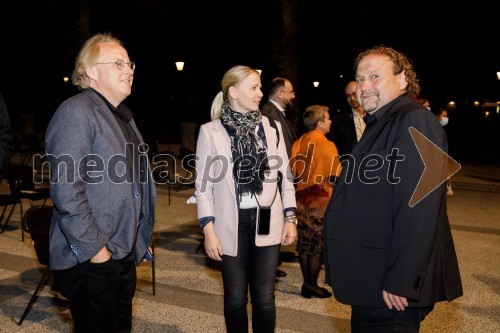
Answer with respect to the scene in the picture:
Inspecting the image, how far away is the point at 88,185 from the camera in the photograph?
251cm

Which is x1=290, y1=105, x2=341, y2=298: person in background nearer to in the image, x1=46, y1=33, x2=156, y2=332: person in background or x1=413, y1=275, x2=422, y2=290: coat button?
x1=46, y1=33, x2=156, y2=332: person in background

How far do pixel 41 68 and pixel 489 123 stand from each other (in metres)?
32.0

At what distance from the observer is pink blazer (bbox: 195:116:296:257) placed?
3188 millimetres

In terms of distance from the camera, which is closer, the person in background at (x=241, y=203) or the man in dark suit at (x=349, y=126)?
the person in background at (x=241, y=203)

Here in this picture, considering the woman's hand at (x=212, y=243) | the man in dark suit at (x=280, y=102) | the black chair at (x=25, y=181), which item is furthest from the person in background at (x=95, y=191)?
the black chair at (x=25, y=181)

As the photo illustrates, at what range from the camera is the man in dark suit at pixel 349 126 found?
545cm

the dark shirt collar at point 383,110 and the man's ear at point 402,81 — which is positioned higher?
the man's ear at point 402,81

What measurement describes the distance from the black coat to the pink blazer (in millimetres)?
855

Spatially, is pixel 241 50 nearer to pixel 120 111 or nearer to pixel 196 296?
pixel 196 296

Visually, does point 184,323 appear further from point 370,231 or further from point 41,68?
point 41,68

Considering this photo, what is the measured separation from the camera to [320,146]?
474 cm

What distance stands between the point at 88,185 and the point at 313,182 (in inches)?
108

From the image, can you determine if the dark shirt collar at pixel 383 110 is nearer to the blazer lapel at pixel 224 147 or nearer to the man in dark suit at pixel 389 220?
the man in dark suit at pixel 389 220

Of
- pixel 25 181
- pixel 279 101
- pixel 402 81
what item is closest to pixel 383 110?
pixel 402 81
